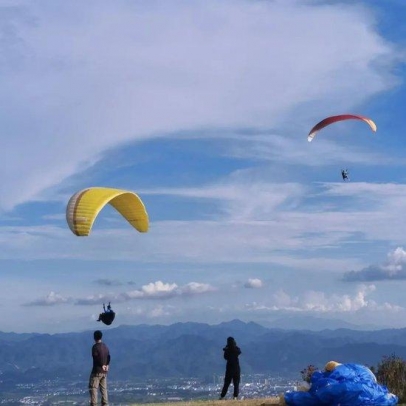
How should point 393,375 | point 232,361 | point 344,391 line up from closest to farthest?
point 344,391 → point 393,375 → point 232,361

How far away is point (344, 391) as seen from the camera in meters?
20.9

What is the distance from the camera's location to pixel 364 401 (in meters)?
21.0

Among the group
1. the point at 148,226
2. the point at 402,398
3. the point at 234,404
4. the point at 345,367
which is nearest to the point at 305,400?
the point at 345,367

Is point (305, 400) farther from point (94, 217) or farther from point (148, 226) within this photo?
point (148, 226)

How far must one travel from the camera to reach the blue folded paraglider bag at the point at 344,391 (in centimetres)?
2095

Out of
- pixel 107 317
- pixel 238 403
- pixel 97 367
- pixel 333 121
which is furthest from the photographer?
pixel 333 121

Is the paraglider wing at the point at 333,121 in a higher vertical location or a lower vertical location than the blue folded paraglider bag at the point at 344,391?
higher

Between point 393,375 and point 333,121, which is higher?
point 333,121

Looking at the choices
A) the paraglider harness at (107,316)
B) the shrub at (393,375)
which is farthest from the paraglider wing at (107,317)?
the shrub at (393,375)

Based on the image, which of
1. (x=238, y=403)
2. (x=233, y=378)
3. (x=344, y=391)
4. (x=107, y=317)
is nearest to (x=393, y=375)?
(x=233, y=378)

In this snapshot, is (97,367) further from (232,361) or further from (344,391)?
(344,391)

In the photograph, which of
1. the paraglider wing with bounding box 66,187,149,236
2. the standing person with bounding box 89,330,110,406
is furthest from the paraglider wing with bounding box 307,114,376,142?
the standing person with bounding box 89,330,110,406

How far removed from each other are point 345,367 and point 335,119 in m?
15.5

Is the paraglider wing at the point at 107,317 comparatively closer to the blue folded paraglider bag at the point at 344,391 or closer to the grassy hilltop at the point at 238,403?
the grassy hilltop at the point at 238,403
